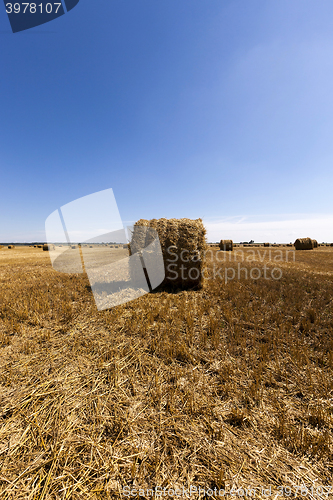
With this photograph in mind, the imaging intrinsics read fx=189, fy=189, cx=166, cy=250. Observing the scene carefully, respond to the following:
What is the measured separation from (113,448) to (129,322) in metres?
2.51

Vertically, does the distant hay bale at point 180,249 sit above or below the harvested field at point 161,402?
above

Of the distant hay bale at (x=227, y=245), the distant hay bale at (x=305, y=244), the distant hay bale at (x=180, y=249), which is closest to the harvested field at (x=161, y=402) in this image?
the distant hay bale at (x=180, y=249)

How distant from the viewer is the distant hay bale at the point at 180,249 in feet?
23.9

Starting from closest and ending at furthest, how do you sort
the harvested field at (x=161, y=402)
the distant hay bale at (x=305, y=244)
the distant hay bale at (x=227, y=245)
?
the harvested field at (x=161, y=402)
the distant hay bale at (x=227, y=245)
the distant hay bale at (x=305, y=244)

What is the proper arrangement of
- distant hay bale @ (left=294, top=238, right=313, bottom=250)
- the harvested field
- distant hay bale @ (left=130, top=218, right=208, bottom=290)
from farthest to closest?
distant hay bale @ (left=294, top=238, right=313, bottom=250)
distant hay bale @ (left=130, top=218, right=208, bottom=290)
the harvested field

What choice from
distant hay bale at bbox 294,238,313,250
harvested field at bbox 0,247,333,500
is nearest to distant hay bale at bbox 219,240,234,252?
distant hay bale at bbox 294,238,313,250

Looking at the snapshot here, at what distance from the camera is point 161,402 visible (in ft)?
7.47

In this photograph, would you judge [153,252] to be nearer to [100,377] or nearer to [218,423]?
[100,377]

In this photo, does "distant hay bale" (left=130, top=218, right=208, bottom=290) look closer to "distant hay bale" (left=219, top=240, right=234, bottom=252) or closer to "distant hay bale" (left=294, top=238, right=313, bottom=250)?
"distant hay bale" (left=219, top=240, right=234, bottom=252)

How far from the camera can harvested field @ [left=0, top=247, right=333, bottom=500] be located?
1594 millimetres

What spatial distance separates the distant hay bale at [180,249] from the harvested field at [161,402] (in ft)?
Answer: 9.19

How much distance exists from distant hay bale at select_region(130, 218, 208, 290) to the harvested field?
2.80 m

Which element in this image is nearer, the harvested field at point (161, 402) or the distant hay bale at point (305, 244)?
the harvested field at point (161, 402)

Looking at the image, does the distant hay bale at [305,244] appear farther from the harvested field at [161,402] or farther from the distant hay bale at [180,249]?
the harvested field at [161,402]
